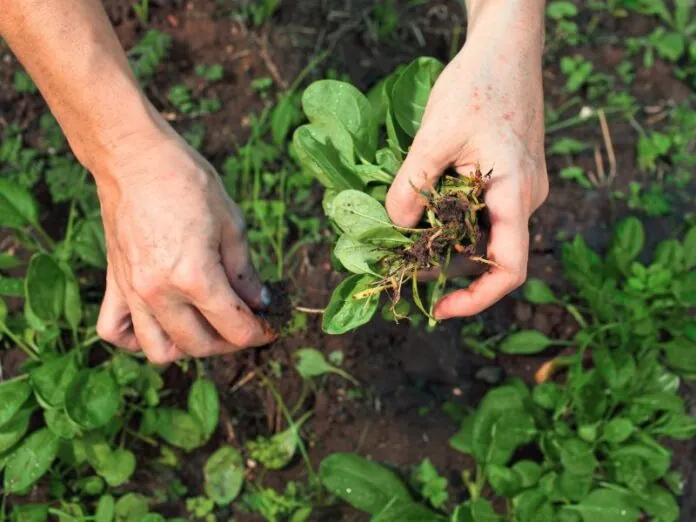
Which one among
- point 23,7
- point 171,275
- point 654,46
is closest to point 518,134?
point 171,275

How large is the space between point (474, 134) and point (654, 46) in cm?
159

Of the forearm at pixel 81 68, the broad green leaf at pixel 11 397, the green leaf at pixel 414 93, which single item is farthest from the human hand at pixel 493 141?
the broad green leaf at pixel 11 397

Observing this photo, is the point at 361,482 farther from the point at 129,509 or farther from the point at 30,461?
the point at 30,461

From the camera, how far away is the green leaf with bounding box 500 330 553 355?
1995mm

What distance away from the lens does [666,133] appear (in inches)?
94.9

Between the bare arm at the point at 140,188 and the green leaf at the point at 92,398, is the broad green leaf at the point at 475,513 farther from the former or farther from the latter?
the green leaf at the point at 92,398

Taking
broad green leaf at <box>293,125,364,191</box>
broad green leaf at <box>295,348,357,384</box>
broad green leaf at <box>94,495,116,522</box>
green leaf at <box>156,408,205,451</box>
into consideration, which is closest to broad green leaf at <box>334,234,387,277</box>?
broad green leaf at <box>293,125,364,191</box>

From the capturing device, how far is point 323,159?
143cm

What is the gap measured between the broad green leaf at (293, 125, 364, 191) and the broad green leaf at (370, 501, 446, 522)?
78 centimetres

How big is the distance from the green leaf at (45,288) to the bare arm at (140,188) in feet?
1.33

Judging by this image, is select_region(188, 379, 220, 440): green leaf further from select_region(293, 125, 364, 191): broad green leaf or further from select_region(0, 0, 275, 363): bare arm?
select_region(293, 125, 364, 191): broad green leaf

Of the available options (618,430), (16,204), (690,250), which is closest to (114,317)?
(16,204)

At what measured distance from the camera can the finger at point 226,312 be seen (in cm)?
133

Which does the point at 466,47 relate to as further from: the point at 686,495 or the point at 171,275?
the point at 686,495
